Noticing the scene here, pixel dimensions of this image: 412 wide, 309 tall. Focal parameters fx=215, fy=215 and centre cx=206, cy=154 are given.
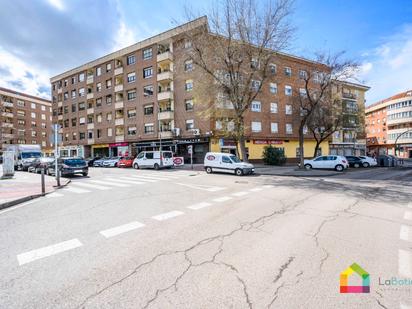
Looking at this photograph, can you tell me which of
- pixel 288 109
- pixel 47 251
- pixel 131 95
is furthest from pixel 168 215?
pixel 131 95

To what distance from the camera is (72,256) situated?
352 cm

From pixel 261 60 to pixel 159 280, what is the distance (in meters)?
18.7

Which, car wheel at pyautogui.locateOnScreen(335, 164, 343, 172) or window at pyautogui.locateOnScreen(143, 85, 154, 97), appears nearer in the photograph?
car wheel at pyautogui.locateOnScreen(335, 164, 343, 172)

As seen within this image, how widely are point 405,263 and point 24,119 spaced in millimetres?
79604

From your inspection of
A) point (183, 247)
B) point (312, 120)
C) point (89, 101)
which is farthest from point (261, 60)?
point (89, 101)

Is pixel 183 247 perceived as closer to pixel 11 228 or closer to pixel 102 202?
A: pixel 11 228

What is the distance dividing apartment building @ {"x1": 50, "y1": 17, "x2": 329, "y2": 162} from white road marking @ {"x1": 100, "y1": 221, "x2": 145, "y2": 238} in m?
21.4

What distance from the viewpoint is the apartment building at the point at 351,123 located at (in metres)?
27.4

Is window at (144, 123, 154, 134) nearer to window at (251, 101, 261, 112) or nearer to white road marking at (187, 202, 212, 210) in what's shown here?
window at (251, 101, 261, 112)

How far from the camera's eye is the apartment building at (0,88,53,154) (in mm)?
55719

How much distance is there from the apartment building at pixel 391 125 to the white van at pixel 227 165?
2181 inches

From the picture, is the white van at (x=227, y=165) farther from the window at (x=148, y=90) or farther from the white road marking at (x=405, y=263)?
the window at (x=148, y=90)

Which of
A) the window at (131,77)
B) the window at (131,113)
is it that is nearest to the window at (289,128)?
the window at (131,113)

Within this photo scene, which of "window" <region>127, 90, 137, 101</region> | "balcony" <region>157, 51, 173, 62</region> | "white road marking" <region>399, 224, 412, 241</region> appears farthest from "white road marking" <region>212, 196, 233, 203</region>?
"window" <region>127, 90, 137, 101</region>
